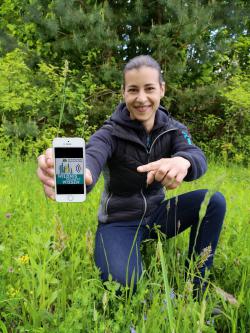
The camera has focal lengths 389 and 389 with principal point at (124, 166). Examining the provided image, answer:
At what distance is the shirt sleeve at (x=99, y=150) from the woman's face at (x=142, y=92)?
0.19 metres

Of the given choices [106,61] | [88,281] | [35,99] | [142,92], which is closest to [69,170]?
[88,281]

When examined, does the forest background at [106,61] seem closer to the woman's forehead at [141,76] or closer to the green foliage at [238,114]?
the green foliage at [238,114]

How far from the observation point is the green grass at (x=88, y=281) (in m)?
1.47

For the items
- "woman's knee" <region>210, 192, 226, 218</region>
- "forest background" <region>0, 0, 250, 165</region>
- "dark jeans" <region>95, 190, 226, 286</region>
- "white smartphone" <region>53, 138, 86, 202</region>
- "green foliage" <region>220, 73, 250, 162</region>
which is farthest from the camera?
"green foliage" <region>220, 73, 250, 162</region>

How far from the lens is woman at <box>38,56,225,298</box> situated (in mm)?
2061

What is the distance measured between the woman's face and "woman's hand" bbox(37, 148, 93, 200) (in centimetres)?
71

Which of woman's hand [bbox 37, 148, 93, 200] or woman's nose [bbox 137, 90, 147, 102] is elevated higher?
woman's nose [bbox 137, 90, 147, 102]

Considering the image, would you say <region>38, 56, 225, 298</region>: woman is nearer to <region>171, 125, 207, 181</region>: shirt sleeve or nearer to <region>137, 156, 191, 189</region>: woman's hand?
<region>171, 125, 207, 181</region>: shirt sleeve

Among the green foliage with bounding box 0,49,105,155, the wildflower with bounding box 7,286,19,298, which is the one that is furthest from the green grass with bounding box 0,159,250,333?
the green foliage with bounding box 0,49,105,155

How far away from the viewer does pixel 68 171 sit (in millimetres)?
1592

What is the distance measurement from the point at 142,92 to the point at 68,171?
2.60 feet

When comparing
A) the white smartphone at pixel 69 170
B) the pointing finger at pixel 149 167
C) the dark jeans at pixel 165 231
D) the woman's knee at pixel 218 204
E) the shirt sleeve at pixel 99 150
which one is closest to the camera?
the pointing finger at pixel 149 167

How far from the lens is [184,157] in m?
1.87

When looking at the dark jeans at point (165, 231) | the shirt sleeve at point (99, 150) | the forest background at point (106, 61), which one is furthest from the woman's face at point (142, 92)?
the forest background at point (106, 61)
